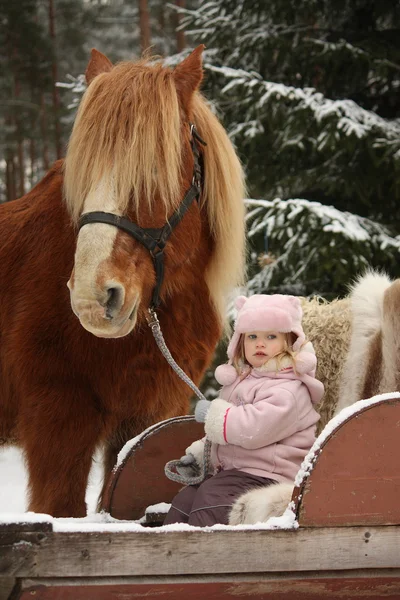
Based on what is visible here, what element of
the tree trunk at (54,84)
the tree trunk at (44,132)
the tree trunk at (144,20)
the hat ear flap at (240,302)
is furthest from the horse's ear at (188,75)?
the tree trunk at (44,132)

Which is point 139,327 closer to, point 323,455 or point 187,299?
point 187,299

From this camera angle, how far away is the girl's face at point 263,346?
2467 millimetres

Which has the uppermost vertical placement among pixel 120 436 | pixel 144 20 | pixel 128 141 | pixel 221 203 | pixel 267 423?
pixel 144 20

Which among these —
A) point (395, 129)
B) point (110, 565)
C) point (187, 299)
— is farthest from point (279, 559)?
point (395, 129)

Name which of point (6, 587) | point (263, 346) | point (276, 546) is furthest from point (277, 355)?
point (6, 587)

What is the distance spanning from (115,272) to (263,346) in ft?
1.81

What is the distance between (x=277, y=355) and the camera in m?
2.47

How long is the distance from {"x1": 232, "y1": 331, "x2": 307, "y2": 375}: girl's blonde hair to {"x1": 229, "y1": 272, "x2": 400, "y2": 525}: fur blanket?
416mm

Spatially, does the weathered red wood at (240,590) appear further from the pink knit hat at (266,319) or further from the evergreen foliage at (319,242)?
the evergreen foliage at (319,242)

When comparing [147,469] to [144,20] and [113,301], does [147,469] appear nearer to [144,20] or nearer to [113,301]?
[113,301]

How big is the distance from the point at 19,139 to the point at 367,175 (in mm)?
13248

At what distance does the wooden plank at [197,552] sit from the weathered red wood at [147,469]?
0.89 metres

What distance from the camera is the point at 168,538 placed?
1925mm

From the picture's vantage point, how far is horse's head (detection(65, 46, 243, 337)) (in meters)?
2.38
